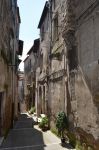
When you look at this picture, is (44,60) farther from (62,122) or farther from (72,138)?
(72,138)

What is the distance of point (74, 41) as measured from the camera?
10.8 meters

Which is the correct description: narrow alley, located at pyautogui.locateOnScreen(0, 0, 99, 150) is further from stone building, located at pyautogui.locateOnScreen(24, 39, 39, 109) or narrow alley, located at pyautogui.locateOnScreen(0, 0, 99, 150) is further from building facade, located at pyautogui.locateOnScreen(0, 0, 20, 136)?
stone building, located at pyautogui.locateOnScreen(24, 39, 39, 109)

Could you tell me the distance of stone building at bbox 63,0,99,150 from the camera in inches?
340

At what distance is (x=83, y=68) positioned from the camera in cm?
973

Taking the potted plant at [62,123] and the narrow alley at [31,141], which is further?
the potted plant at [62,123]

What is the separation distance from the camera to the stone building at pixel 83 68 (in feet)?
28.3

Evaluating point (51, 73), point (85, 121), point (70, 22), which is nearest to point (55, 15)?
point (51, 73)

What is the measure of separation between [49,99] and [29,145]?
473 centimetres

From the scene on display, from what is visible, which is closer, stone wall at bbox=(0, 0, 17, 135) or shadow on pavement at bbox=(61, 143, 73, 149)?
shadow on pavement at bbox=(61, 143, 73, 149)

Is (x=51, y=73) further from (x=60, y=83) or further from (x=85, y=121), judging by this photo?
(x=85, y=121)

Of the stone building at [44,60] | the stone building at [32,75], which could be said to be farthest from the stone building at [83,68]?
the stone building at [32,75]

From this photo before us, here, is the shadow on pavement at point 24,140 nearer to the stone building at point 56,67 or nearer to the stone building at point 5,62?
the stone building at point 5,62

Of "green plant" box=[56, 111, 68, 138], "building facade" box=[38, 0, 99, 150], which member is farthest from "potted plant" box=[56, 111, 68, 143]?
"building facade" box=[38, 0, 99, 150]

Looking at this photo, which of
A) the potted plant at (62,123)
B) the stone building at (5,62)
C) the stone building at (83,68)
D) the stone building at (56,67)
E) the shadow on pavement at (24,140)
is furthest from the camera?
the stone building at (56,67)
